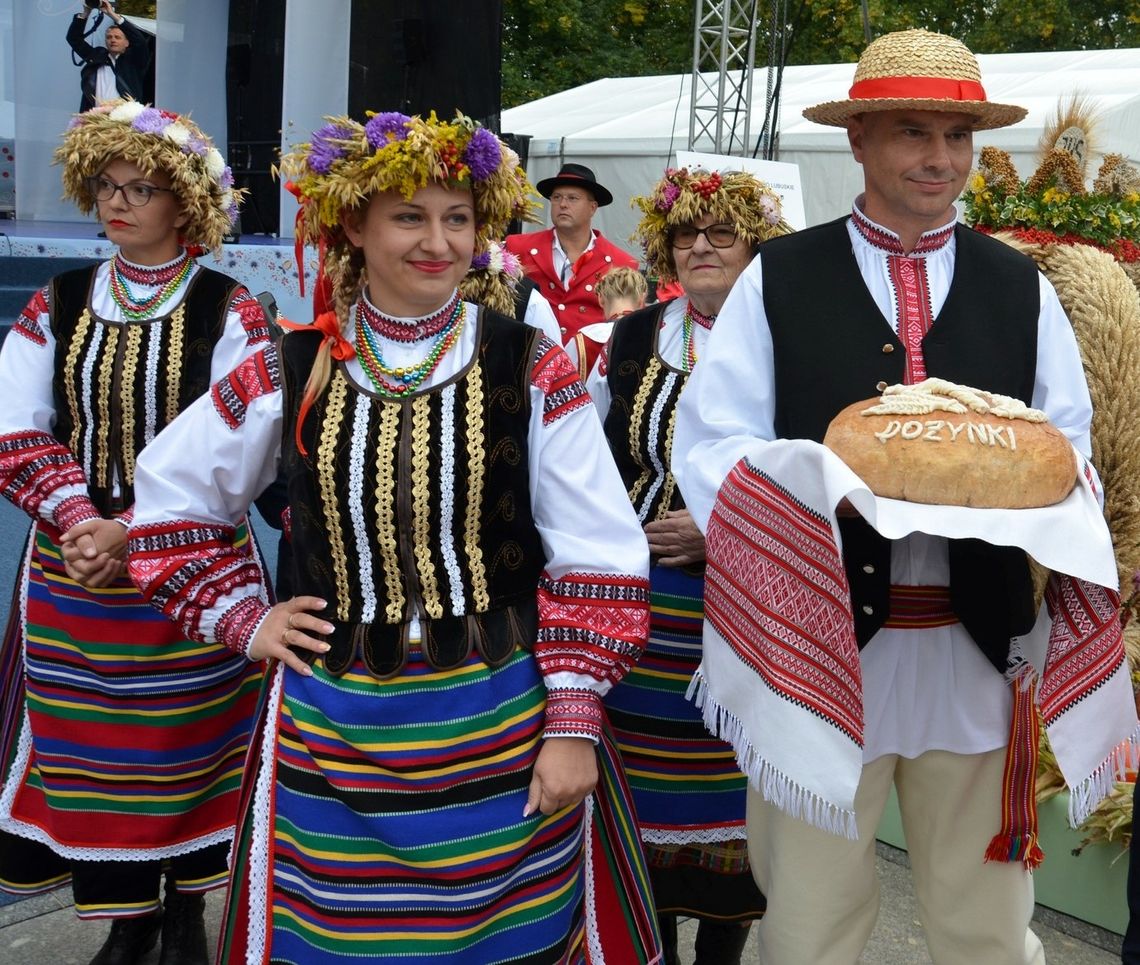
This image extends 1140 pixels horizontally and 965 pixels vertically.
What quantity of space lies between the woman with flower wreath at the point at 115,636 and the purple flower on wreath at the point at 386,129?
1015 millimetres

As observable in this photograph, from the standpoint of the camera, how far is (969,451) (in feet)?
6.45

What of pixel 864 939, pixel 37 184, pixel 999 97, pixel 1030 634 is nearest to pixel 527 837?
pixel 864 939

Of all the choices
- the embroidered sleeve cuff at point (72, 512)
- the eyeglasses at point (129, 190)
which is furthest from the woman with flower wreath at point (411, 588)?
the eyeglasses at point (129, 190)

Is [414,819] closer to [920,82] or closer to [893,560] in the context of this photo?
[893,560]

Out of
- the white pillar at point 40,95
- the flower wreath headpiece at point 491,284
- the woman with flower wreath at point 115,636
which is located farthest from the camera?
the white pillar at point 40,95

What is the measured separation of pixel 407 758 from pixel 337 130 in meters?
1.04

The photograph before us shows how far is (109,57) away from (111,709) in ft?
31.1

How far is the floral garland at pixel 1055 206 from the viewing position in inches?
131

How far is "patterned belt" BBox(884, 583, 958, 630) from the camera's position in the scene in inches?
88.7

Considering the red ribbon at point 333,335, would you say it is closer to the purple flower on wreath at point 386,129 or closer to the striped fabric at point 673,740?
the purple flower on wreath at point 386,129

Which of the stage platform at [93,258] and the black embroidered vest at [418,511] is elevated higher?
the stage platform at [93,258]

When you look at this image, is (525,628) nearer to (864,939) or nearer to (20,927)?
(864,939)

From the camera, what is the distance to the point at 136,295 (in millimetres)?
3145

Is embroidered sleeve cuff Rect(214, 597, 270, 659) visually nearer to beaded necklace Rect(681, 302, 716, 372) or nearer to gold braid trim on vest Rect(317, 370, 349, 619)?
gold braid trim on vest Rect(317, 370, 349, 619)
